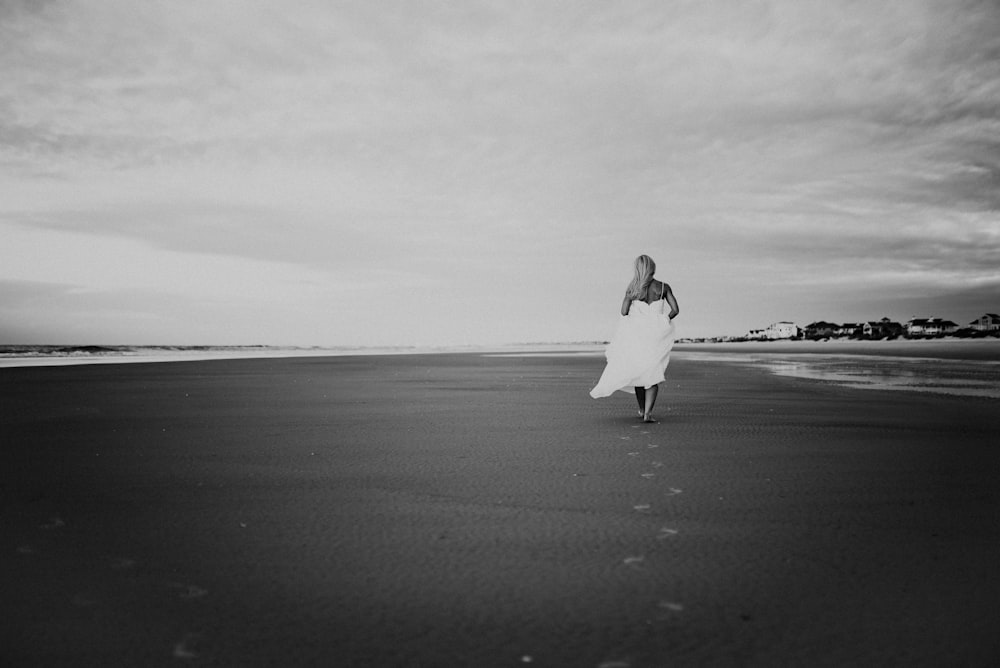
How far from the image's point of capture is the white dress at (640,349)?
9.45 metres

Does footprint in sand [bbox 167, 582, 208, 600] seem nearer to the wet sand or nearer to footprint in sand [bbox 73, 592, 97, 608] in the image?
the wet sand

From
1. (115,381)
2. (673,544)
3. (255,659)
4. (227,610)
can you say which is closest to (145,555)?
(227,610)

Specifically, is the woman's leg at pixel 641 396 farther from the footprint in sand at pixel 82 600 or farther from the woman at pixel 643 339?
the footprint in sand at pixel 82 600

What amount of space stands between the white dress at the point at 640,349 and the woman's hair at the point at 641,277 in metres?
0.13

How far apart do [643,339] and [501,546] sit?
6.15 meters

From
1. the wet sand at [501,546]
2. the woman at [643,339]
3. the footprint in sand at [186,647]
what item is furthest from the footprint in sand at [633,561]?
the woman at [643,339]

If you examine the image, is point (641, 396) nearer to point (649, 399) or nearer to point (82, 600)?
point (649, 399)

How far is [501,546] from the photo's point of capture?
154 inches

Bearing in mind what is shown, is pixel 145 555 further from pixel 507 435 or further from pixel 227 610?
pixel 507 435

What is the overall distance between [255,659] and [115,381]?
17623 mm

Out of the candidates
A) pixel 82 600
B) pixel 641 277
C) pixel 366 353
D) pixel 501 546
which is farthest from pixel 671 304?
pixel 366 353

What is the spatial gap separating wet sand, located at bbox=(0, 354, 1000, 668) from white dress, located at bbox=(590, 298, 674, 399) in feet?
3.70

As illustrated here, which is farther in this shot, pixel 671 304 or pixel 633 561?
pixel 671 304

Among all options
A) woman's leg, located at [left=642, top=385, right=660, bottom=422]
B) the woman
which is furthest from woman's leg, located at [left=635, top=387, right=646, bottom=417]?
woman's leg, located at [left=642, top=385, right=660, bottom=422]
